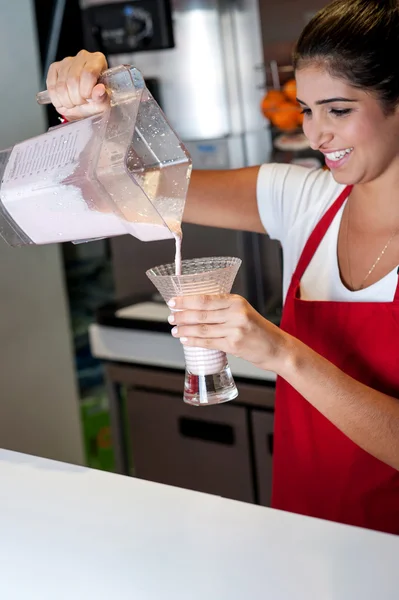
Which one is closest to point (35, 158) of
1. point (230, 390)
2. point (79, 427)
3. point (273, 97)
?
point (230, 390)

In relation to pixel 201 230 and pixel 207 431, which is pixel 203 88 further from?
pixel 207 431

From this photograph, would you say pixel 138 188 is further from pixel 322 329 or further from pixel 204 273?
pixel 322 329

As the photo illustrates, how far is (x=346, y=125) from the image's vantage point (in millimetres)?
1427

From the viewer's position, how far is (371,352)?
1.47 m

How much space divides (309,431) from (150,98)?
64 cm

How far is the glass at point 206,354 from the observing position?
47.3 inches

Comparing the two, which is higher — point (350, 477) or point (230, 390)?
point (230, 390)

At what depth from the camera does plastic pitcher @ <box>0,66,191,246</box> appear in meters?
1.26

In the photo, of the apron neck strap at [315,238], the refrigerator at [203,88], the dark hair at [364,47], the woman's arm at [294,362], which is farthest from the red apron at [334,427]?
the refrigerator at [203,88]

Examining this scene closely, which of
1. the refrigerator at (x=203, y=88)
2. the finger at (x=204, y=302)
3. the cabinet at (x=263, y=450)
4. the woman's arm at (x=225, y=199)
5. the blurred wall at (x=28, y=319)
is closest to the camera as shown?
the finger at (x=204, y=302)

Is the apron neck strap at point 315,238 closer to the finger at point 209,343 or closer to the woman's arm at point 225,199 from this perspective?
the woman's arm at point 225,199

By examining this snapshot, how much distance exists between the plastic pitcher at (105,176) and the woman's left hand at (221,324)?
160 millimetres

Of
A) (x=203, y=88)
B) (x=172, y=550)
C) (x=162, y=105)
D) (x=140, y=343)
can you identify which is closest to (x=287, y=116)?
(x=203, y=88)

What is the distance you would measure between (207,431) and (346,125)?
134 cm
